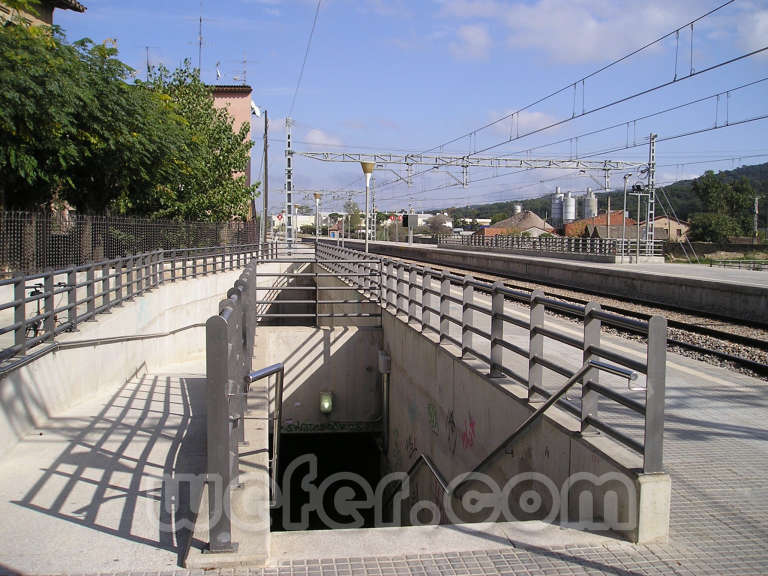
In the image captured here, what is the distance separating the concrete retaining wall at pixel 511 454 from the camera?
14.9ft

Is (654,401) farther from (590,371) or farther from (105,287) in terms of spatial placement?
(105,287)

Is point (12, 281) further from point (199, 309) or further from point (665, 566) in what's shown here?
point (199, 309)

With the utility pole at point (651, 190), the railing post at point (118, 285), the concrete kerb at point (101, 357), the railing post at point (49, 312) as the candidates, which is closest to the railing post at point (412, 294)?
the concrete kerb at point (101, 357)

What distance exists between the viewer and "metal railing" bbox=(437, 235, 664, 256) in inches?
1510

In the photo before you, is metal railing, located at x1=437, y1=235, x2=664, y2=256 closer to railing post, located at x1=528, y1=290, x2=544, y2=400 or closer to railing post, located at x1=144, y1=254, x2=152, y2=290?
railing post, located at x1=144, y1=254, x2=152, y2=290

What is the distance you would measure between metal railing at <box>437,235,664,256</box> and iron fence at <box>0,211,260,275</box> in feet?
65.1

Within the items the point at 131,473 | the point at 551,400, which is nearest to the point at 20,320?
the point at 131,473

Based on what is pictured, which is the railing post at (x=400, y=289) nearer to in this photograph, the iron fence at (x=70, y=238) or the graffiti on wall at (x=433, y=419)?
the graffiti on wall at (x=433, y=419)

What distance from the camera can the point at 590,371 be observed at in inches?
205

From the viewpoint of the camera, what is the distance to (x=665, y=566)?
4160mm

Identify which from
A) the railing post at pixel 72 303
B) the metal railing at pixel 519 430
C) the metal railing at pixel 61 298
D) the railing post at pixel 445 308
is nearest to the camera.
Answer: the metal railing at pixel 519 430

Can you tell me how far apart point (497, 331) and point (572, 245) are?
128 feet

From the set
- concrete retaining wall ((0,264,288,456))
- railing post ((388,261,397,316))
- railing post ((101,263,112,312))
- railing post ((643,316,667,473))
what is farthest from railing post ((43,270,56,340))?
railing post ((643,316,667,473))

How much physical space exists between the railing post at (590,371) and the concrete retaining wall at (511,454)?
185mm
